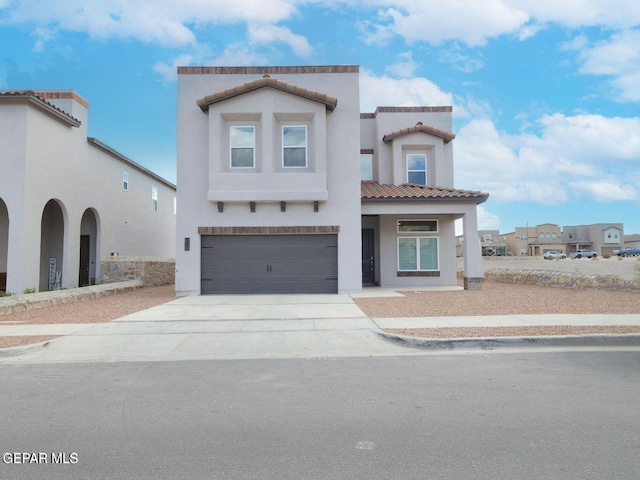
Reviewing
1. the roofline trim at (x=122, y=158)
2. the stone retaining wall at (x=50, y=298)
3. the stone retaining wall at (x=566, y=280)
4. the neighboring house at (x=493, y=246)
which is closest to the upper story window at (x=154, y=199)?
the roofline trim at (x=122, y=158)

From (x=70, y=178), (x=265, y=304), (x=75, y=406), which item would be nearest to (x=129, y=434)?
(x=75, y=406)

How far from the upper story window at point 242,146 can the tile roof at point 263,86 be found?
1.17m

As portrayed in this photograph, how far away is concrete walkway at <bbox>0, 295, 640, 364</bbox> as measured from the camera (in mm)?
7434

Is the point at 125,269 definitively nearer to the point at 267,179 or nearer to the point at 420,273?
the point at 267,179

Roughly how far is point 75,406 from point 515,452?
455 cm

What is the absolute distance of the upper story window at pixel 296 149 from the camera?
16.1m

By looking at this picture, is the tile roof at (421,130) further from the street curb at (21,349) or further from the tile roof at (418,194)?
the street curb at (21,349)

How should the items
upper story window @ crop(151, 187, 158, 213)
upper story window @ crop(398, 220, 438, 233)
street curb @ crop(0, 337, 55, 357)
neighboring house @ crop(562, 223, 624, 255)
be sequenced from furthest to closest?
1. neighboring house @ crop(562, 223, 624, 255)
2. upper story window @ crop(151, 187, 158, 213)
3. upper story window @ crop(398, 220, 438, 233)
4. street curb @ crop(0, 337, 55, 357)

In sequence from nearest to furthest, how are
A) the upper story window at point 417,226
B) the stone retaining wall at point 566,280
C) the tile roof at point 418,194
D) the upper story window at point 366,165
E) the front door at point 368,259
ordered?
the stone retaining wall at point 566,280 → the tile roof at point 418,194 → the upper story window at point 417,226 → the front door at point 368,259 → the upper story window at point 366,165

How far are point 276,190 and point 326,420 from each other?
11804mm

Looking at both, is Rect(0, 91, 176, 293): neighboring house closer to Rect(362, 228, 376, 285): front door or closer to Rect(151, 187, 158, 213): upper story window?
Rect(151, 187, 158, 213): upper story window

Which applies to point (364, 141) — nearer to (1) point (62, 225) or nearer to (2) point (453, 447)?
(1) point (62, 225)

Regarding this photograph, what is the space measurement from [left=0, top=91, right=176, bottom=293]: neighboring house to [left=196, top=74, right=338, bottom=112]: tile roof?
5975mm

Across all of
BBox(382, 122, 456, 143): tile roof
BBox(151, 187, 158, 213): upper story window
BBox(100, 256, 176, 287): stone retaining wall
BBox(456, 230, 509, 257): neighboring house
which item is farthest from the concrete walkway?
BBox(456, 230, 509, 257): neighboring house
